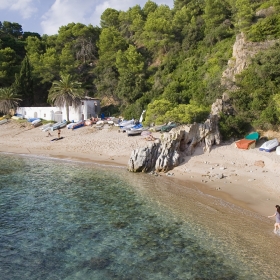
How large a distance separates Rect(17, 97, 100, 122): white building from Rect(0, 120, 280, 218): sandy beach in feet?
18.8

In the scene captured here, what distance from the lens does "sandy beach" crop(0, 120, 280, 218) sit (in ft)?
65.1

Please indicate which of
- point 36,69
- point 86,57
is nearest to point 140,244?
point 36,69

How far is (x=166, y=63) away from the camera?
57031mm

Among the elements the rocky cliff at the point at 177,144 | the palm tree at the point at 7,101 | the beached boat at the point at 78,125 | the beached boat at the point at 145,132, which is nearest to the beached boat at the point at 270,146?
the rocky cliff at the point at 177,144

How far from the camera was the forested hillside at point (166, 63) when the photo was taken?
36.0 metres

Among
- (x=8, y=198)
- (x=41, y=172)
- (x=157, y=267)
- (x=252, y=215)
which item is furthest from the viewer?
(x=41, y=172)

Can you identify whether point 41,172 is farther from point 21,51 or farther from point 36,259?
point 21,51

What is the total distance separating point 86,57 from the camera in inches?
2699

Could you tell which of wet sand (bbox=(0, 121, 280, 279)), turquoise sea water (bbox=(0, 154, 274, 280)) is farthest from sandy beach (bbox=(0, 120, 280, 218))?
turquoise sea water (bbox=(0, 154, 274, 280))

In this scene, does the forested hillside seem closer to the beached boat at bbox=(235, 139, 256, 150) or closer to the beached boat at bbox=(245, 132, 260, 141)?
the beached boat at bbox=(245, 132, 260, 141)

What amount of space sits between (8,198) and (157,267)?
12.6m

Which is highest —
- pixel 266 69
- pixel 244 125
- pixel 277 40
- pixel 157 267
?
pixel 277 40

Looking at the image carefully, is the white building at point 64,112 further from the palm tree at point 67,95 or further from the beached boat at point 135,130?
the beached boat at point 135,130

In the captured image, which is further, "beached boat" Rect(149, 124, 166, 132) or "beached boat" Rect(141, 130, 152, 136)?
"beached boat" Rect(149, 124, 166, 132)
